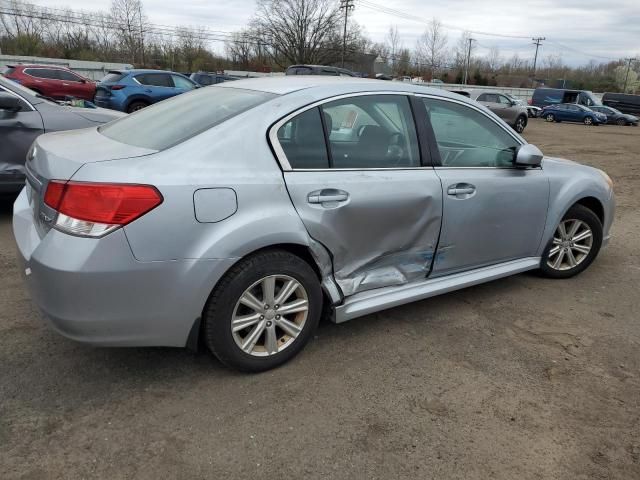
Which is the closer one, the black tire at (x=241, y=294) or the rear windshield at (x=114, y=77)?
the black tire at (x=241, y=294)

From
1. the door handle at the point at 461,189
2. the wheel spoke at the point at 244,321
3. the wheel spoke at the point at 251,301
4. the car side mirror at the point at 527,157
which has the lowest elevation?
the wheel spoke at the point at 244,321

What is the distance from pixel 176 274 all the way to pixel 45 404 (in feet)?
3.03

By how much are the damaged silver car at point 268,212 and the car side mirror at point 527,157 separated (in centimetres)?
1

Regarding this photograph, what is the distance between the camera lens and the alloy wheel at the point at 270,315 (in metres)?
2.75

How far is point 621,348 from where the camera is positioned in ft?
11.2

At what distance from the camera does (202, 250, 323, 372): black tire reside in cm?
263

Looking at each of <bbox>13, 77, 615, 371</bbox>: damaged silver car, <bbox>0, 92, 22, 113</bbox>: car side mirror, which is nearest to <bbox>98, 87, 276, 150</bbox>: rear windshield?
<bbox>13, 77, 615, 371</bbox>: damaged silver car

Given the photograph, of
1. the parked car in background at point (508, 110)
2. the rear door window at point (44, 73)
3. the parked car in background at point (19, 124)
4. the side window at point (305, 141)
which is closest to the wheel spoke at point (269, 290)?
the side window at point (305, 141)

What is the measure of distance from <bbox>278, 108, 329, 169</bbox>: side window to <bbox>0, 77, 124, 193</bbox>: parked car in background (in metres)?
3.62

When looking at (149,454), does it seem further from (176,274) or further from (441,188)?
(441,188)

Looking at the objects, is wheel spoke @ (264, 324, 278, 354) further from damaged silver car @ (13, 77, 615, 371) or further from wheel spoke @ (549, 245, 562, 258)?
wheel spoke @ (549, 245, 562, 258)

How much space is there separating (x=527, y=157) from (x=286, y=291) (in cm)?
206

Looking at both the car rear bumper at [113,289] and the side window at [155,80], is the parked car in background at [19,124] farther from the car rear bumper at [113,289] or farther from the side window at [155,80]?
the side window at [155,80]

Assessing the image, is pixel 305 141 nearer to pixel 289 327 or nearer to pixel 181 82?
pixel 289 327
